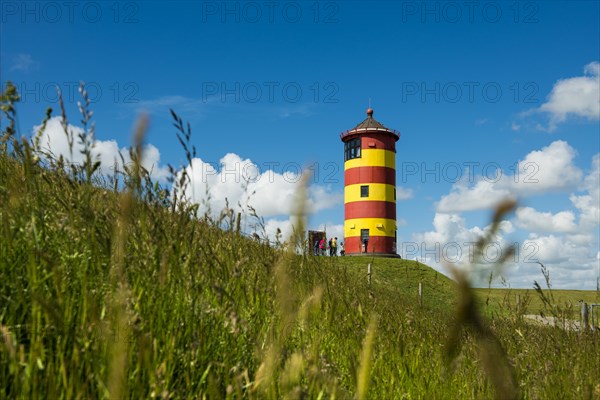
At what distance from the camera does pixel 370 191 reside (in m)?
33.1

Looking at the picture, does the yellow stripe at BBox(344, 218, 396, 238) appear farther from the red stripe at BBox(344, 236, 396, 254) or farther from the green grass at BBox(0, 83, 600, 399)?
the green grass at BBox(0, 83, 600, 399)

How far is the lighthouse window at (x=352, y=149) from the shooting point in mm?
35094

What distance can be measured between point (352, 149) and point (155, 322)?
34096mm

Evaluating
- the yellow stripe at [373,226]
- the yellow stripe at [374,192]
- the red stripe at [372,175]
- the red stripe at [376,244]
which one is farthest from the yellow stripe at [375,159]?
the red stripe at [376,244]

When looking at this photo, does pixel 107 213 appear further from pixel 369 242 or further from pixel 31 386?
pixel 369 242

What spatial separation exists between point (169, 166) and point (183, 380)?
2.92 ft

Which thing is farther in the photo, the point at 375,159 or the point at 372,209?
the point at 375,159

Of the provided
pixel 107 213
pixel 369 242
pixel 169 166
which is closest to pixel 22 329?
pixel 107 213

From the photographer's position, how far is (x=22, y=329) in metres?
1.99

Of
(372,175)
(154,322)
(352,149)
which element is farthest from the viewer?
(352,149)

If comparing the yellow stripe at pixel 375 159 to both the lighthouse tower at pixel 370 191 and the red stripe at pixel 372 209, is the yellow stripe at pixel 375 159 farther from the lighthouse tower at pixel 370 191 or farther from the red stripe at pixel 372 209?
the red stripe at pixel 372 209

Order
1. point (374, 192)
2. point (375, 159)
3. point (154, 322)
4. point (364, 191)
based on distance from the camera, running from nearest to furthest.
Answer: point (154, 322) < point (374, 192) < point (364, 191) < point (375, 159)

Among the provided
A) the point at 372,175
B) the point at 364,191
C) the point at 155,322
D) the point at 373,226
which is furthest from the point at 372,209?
the point at 155,322

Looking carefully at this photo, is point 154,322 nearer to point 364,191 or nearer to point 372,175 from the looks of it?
point 364,191
